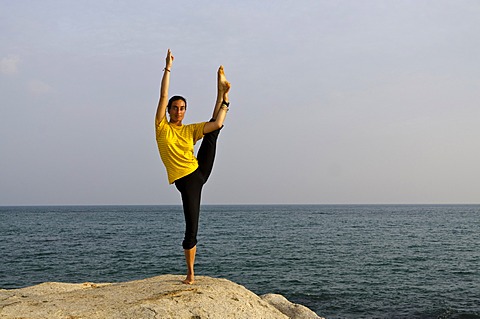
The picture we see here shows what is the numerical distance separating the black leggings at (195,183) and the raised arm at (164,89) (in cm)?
76

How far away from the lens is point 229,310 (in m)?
6.52

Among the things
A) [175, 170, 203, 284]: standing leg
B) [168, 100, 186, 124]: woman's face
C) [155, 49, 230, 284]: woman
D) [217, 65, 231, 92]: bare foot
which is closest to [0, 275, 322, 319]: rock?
[175, 170, 203, 284]: standing leg

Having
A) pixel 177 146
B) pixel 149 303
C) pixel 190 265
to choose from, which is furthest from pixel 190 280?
pixel 177 146

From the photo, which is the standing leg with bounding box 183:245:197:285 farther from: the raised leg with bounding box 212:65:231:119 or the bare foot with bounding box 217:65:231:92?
the bare foot with bounding box 217:65:231:92

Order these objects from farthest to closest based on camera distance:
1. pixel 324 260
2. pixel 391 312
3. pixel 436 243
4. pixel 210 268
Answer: pixel 436 243
pixel 324 260
pixel 210 268
pixel 391 312

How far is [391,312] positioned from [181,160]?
13423 mm

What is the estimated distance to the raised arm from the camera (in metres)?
7.05

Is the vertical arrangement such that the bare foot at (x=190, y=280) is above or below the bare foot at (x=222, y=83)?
below

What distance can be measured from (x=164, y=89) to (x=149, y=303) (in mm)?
3088

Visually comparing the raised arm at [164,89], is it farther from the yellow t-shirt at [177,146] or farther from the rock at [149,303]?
the rock at [149,303]

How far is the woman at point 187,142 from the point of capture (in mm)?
7105

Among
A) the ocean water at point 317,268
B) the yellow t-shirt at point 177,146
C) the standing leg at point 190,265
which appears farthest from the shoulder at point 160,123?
the ocean water at point 317,268

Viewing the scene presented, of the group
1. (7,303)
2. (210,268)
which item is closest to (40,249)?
(210,268)

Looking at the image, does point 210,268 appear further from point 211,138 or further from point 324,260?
point 211,138
